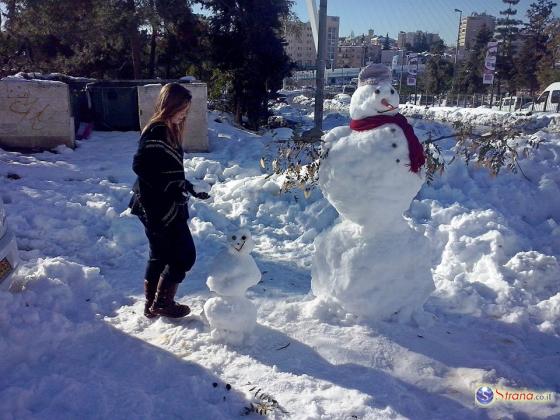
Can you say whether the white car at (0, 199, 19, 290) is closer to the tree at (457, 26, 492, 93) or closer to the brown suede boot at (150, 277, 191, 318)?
the brown suede boot at (150, 277, 191, 318)

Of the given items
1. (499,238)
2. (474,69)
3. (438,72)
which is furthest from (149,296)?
(438,72)

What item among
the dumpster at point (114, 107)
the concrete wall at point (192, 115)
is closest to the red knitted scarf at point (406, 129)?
the concrete wall at point (192, 115)

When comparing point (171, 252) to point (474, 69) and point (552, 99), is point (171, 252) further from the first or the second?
point (474, 69)

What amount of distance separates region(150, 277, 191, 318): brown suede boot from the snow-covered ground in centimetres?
8

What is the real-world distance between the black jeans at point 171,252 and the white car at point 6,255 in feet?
3.14

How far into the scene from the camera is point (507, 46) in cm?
4047

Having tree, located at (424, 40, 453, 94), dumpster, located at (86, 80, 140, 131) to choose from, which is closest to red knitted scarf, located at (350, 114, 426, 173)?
dumpster, located at (86, 80, 140, 131)

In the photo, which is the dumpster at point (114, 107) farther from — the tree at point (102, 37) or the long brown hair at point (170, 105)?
the long brown hair at point (170, 105)

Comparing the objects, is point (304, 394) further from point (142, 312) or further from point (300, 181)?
point (300, 181)

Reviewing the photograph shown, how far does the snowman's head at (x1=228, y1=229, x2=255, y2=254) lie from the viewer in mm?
3299

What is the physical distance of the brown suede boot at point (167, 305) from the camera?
3668mm

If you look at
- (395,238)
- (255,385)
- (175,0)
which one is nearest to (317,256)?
(395,238)

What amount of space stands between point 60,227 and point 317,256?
3.34 metres

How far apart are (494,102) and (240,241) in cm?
4191
